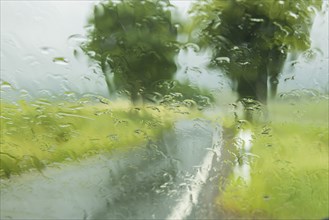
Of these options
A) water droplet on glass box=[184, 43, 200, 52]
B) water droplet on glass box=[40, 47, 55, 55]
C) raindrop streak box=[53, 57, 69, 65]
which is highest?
water droplet on glass box=[40, 47, 55, 55]

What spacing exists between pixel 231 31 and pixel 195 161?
410 millimetres

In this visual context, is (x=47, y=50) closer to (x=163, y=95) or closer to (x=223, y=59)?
(x=163, y=95)

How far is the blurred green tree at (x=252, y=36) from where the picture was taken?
3.97 ft

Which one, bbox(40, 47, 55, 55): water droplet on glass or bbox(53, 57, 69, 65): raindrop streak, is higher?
bbox(40, 47, 55, 55): water droplet on glass

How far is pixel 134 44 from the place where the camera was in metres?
1.25

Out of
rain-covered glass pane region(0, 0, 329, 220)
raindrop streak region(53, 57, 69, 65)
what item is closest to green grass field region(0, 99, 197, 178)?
rain-covered glass pane region(0, 0, 329, 220)

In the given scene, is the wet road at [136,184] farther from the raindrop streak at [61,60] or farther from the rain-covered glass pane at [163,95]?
the raindrop streak at [61,60]

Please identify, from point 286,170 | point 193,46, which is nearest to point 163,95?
point 193,46

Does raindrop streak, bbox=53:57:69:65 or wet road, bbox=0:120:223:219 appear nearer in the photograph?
wet road, bbox=0:120:223:219

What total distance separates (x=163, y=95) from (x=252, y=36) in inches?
12.9

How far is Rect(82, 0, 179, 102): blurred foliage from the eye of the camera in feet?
3.98

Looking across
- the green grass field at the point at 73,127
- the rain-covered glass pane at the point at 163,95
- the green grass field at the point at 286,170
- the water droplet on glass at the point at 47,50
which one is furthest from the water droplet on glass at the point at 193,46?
the water droplet on glass at the point at 47,50

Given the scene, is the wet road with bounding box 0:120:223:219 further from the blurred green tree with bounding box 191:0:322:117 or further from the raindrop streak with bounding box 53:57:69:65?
the raindrop streak with bounding box 53:57:69:65

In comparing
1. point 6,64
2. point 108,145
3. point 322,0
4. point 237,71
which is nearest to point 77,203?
point 108,145
